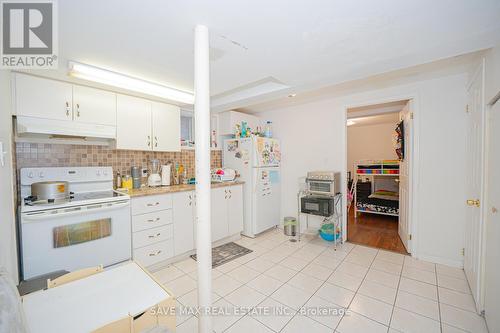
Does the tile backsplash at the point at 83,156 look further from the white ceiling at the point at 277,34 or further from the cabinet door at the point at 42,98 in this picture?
the white ceiling at the point at 277,34

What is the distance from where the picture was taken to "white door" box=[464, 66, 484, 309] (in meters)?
1.71

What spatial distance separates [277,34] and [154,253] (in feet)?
8.23

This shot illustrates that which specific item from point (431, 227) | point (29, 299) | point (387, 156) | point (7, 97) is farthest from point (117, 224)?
point (387, 156)

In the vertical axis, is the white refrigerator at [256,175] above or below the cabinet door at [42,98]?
below

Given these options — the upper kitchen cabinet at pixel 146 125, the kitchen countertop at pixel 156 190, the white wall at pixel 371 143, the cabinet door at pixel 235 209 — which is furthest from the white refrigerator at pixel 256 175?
the white wall at pixel 371 143

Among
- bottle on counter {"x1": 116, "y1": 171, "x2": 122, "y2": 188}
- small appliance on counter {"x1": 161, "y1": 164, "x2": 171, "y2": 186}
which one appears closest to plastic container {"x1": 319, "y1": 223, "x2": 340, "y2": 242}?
small appliance on counter {"x1": 161, "y1": 164, "x2": 171, "y2": 186}

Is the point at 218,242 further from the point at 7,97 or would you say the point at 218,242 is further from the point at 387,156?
the point at 387,156

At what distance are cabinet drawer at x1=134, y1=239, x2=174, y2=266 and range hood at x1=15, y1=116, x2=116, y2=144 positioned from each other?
1.34m

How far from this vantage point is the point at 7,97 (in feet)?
5.48

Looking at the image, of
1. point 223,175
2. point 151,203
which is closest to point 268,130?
point 223,175

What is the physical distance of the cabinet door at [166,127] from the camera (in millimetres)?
2783

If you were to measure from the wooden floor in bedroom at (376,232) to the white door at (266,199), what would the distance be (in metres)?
1.29

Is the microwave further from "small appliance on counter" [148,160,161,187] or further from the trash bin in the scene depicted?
"small appliance on counter" [148,160,161,187]

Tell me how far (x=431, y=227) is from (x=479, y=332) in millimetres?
1291
